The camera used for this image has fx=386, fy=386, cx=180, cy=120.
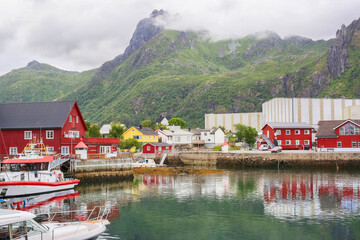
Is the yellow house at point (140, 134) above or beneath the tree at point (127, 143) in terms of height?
above

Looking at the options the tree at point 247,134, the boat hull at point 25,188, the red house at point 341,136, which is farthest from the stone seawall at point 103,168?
the tree at point 247,134

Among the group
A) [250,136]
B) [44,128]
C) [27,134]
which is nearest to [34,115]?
[27,134]

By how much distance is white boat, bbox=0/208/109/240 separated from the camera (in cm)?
1898

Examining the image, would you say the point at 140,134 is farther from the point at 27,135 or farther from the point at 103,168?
the point at 103,168

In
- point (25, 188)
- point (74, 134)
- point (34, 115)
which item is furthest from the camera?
point (74, 134)

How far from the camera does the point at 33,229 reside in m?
20.3

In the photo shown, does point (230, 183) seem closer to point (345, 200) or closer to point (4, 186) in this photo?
point (345, 200)

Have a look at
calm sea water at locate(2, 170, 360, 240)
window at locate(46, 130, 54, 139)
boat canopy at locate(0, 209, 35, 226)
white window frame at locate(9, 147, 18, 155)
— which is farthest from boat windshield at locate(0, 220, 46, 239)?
white window frame at locate(9, 147, 18, 155)

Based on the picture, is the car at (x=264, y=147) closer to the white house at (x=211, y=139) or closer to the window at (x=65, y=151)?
the white house at (x=211, y=139)

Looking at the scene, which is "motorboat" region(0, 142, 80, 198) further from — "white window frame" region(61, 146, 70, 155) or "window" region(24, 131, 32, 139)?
"window" region(24, 131, 32, 139)

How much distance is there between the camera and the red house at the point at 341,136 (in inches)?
3322

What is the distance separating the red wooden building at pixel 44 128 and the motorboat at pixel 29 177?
1223 cm

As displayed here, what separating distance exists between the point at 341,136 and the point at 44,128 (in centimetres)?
6236

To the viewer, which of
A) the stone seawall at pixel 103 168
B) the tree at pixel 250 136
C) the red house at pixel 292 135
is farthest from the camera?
the tree at pixel 250 136
